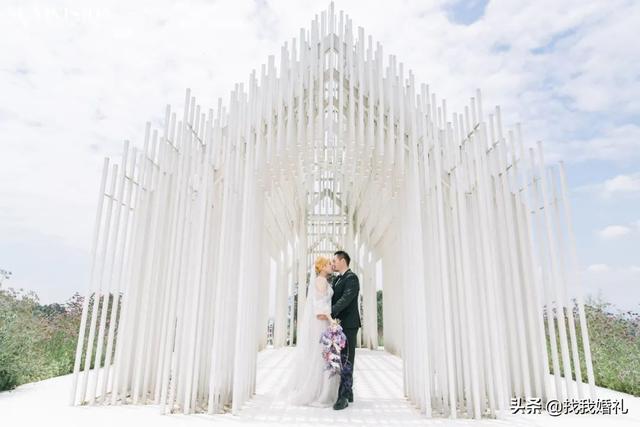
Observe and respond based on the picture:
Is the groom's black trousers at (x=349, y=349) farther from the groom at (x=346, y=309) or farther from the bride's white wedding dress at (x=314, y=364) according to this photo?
the bride's white wedding dress at (x=314, y=364)

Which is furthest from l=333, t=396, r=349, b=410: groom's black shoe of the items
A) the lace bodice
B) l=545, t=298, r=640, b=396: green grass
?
l=545, t=298, r=640, b=396: green grass

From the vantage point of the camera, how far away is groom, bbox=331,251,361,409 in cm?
351

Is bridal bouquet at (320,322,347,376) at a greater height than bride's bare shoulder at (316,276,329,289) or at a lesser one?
lesser

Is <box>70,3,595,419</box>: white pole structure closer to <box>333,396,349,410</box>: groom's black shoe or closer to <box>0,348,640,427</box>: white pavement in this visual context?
<box>0,348,640,427</box>: white pavement

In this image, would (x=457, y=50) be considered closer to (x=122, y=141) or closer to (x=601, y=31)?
(x=601, y=31)

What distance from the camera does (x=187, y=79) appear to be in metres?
3.89

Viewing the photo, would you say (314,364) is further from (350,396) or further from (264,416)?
(264,416)

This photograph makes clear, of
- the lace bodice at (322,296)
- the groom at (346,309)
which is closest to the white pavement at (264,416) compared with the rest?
the groom at (346,309)

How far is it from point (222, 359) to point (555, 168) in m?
3.51

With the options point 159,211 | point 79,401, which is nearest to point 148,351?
point 79,401

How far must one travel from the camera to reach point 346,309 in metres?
3.70

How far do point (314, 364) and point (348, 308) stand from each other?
611 mm

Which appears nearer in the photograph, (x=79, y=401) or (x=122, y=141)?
(x=79, y=401)

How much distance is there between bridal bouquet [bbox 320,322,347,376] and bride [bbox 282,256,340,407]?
9cm
